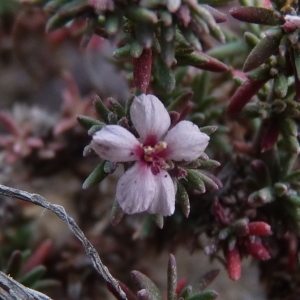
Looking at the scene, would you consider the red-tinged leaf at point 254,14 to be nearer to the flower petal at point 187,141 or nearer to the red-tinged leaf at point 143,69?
the red-tinged leaf at point 143,69

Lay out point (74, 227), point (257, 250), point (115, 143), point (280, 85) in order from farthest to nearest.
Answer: point (257, 250)
point (280, 85)
point (74, 227)
point (115, 143)

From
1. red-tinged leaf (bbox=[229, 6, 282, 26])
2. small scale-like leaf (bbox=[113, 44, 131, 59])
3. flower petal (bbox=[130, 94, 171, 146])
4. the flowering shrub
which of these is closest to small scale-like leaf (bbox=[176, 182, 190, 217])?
the flowering shrub

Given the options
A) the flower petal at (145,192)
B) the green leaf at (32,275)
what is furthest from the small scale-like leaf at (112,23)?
the green leaf at (32,275)

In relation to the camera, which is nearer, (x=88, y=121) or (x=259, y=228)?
(x=88, y=121)

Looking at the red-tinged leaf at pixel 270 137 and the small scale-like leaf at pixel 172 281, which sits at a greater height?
the red-tinged leaf at pixel 270 137

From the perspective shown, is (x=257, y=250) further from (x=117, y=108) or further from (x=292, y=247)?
(x=117, y=108)

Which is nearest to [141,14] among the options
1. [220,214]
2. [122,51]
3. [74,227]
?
[122,51]

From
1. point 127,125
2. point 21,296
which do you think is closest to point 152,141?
point 127,125
